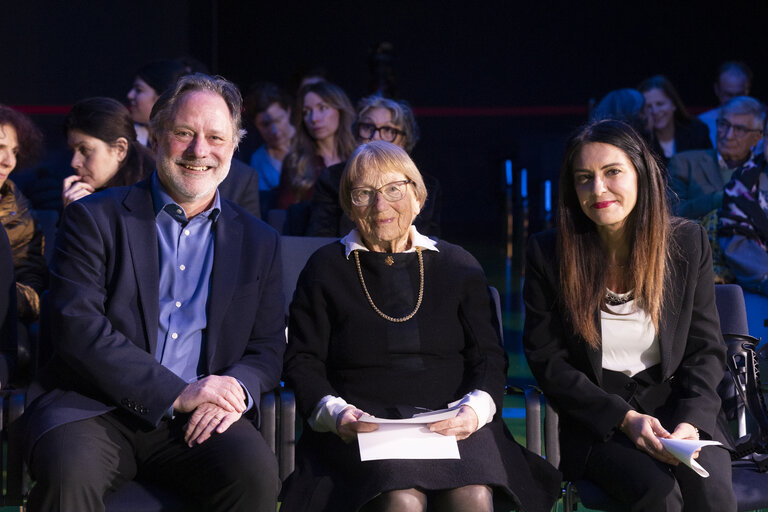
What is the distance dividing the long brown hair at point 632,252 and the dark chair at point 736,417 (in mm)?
293

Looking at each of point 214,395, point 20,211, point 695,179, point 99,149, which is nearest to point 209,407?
point 214,395

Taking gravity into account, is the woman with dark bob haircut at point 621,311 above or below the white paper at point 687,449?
above

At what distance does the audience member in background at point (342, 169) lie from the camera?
183 inches

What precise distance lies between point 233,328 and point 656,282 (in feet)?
4.13

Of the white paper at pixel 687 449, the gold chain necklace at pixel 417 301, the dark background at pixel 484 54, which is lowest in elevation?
the white paper at pixel 687 449

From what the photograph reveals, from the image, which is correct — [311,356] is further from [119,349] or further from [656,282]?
[656,282]

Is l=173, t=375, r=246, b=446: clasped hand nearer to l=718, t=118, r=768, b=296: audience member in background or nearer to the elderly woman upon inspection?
the elderly woman

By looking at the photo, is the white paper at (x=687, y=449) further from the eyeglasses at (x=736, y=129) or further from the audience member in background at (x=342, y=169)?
the eyeglasses at (x=736, y=129)

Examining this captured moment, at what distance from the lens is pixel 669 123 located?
6.58 metres

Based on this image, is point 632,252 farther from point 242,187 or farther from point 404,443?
point 242,187

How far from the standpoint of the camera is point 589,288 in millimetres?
2959

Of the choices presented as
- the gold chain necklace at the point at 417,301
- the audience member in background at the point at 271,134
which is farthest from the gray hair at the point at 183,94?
Result: the audience member in background at the point at 271,134

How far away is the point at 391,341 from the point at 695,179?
3296 millimetres

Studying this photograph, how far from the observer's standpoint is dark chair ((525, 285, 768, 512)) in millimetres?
2701
